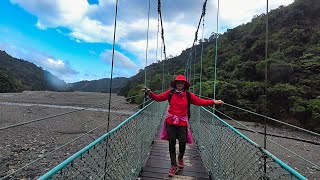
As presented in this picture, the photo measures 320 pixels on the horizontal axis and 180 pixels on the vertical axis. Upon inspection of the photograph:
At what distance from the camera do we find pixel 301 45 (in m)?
19.7

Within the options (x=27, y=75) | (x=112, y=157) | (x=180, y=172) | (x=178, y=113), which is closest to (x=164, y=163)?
(x=180, y=172)

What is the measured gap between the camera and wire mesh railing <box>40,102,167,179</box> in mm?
1398

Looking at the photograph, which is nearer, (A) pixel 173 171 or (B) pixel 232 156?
(B) pixel 232 156

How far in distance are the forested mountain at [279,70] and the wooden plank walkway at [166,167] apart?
904cm

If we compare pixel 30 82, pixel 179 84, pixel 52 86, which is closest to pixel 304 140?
pixel 179 84

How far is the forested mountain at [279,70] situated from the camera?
15.7 metres

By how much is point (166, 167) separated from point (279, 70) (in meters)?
15.9

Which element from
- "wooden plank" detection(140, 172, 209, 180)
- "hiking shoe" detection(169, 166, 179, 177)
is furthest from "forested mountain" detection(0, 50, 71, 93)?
"hiking shoe" detection(169, 166, 179, 177)

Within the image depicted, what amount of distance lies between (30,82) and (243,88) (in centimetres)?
3759

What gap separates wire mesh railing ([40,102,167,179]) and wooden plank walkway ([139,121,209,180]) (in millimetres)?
146

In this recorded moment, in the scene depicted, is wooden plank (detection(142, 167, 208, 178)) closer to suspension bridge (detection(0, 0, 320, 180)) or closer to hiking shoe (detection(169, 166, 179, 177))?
suspension bridge (detection(0, 0, 320, 180))

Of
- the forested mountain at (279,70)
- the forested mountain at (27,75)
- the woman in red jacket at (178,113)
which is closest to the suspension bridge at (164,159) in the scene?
the woman in red jacket at (178,113)

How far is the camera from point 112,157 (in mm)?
1913

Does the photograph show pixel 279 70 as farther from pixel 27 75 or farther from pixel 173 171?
pixel 27 75
